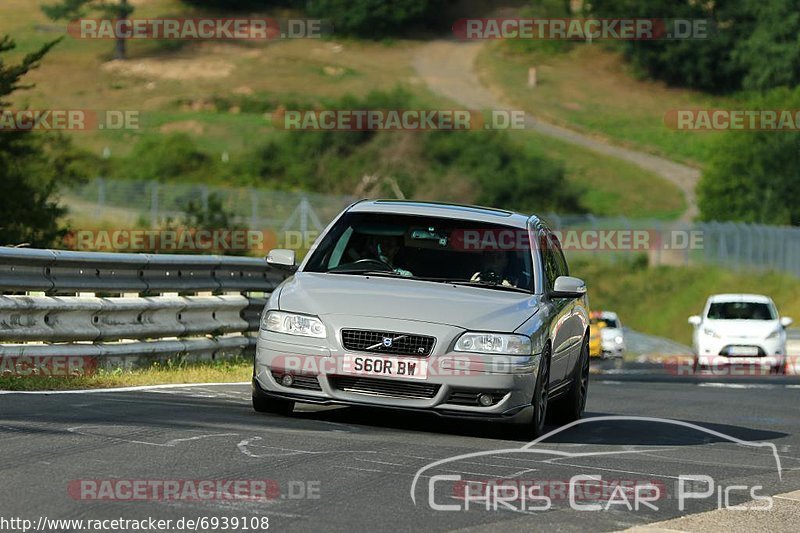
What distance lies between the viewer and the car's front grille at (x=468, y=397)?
10.9m

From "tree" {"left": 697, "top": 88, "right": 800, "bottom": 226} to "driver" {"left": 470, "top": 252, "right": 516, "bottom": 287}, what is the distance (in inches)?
2706

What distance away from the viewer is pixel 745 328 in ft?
98.7

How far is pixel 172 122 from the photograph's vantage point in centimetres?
9988

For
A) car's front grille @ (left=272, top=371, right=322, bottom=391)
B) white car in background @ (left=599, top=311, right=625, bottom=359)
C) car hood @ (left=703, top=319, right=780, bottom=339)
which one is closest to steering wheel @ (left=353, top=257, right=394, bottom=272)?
car's front grille @ (left=272, top=371, right=322, bottom=391)

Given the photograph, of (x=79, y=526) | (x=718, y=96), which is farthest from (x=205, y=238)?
(x=718, y=96)

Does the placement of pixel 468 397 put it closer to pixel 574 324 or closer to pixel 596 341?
pixel 574 324

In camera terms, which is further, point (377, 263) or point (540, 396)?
point (377, 263)

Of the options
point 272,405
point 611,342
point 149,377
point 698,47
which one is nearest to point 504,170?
point 698,47

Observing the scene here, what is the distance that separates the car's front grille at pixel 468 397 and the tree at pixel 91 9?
10661cm

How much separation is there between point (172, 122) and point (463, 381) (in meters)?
90.7

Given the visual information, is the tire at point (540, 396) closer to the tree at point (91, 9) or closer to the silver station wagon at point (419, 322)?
the silver station wagon at point (419, 322)

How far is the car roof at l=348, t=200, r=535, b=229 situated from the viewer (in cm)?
1238

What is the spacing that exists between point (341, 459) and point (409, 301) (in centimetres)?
191

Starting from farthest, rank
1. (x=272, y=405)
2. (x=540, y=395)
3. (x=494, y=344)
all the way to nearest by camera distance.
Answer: (x=272, y=405), (x=540, y=395), (x=494, y=344)
